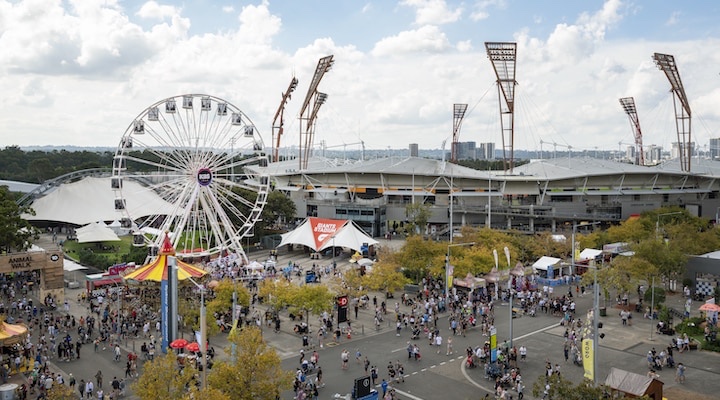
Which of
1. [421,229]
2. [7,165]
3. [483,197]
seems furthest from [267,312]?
[7,165]

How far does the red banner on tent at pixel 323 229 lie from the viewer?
6244cm

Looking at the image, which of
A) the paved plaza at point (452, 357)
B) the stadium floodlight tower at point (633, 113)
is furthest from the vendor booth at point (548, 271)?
the stadium floodlight tower at point (633, 113)

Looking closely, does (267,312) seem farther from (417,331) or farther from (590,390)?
(590,390)

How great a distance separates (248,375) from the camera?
71.6 ft

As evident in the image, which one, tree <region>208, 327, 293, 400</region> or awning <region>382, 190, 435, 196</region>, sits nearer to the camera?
tree <region>208, 327, 293, 400</region>

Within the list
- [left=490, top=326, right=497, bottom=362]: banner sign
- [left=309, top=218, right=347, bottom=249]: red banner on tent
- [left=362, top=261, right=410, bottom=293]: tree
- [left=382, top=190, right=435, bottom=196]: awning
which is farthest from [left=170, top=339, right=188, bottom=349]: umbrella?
[left=382, top=190, right=435, bottom=196]: awning

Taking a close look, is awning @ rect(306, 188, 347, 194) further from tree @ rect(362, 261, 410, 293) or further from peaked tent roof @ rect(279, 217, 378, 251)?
Result: tree @ rect(362, 261, 410, 293)

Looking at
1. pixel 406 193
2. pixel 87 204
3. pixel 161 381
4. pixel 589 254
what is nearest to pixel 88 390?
pixel 161 381

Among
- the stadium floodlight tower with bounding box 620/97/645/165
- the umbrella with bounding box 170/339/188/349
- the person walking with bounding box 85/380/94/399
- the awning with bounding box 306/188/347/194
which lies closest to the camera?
the person walking with bounding box 85/380/94/399

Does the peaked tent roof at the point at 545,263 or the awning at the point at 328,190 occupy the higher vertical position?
the awning at the point at 328,190

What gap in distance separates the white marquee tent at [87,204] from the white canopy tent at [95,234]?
6.19m

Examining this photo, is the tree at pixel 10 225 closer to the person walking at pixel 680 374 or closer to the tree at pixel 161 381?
the tree at pixel 161 381

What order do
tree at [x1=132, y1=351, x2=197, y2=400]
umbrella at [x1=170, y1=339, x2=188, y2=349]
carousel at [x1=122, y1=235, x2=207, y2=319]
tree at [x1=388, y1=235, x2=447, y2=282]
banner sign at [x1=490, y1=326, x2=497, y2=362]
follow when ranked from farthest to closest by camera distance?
tree at [x1=388, y1=235, x2=447, y2=282], carousel at [x1=122, y1=235, x2=207, y2=319], banner sign at [x1=490, y1=326, x2=497, y2=362], umbrella at [x1=170, y1=339, x2=188, y2=349], tree at [x1=132, y1=351, x2=197, y2=400]

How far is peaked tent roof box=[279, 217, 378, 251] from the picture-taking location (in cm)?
6131
